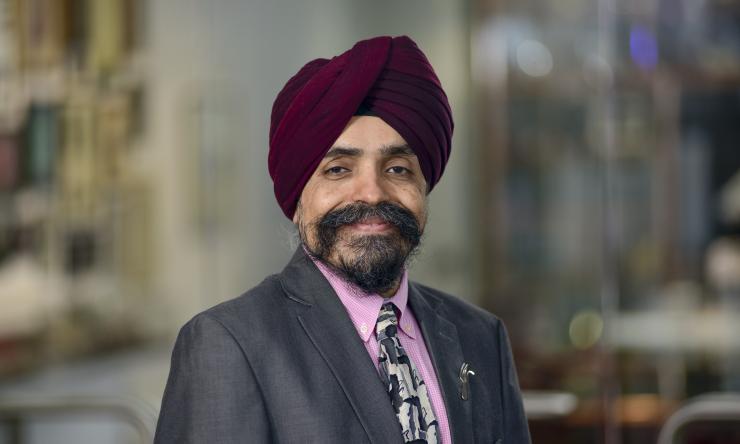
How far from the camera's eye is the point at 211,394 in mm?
1934

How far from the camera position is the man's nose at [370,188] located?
6.66 ft

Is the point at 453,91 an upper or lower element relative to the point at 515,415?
upper

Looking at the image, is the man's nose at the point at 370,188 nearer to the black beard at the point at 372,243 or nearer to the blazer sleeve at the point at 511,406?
the black beard at the point at 372,243

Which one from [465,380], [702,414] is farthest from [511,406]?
[702,414]

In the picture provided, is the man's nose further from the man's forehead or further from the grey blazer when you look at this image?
the grey blazer

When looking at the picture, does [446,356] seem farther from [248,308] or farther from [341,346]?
[248,308]

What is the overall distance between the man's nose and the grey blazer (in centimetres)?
17

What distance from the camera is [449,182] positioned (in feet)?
16.5

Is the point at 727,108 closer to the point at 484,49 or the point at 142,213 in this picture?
the point at 484,49

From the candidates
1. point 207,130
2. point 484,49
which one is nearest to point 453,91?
point 484,49

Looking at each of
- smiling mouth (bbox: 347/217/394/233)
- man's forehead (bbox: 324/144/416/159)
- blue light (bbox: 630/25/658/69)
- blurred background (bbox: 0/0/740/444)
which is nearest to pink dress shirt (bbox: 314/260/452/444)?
smiling mouth (bbox: 347/217/394/233)

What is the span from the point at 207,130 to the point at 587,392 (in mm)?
1824

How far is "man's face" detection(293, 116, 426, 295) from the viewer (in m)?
2.04

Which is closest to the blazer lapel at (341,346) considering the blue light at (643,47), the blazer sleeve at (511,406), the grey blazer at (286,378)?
the grey blazer at (286,378)
